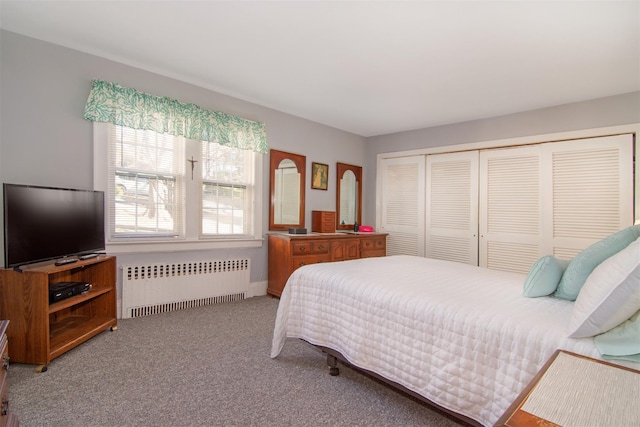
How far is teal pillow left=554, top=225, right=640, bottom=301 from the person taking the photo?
159 centimetres

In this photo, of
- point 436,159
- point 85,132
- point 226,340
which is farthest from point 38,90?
point 436,159

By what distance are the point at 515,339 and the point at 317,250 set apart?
3019mm

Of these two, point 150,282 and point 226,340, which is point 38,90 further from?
point 226,340

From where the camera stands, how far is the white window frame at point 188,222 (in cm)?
301

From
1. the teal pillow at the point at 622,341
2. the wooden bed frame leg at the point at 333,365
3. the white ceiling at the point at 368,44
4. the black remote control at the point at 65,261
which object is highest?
the white ceiling at the point at 368,44

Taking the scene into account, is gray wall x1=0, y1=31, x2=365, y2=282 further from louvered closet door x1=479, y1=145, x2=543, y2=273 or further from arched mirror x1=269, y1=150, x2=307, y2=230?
louvered closet door x1=479, y1=145, x2=543, y2=273

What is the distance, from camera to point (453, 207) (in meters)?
4.87

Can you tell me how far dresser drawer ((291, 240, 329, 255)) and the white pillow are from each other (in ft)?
9.92

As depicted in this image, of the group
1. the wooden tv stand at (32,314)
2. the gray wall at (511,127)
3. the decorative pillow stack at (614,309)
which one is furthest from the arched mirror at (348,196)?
the decorative pillow stack at (614,309)

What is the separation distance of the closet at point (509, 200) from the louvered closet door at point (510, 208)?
11 mm

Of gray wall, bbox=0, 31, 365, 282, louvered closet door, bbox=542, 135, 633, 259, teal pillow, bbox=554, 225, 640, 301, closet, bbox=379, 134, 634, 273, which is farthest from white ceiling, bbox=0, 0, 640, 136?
teal pillow, bbox=554, 225, 640, 301

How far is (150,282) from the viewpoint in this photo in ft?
10.9

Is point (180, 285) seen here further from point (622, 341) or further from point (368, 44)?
point (622, 341)

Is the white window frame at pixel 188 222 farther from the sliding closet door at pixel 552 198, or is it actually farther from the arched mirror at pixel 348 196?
the sliding closet door at pixel 552 198
